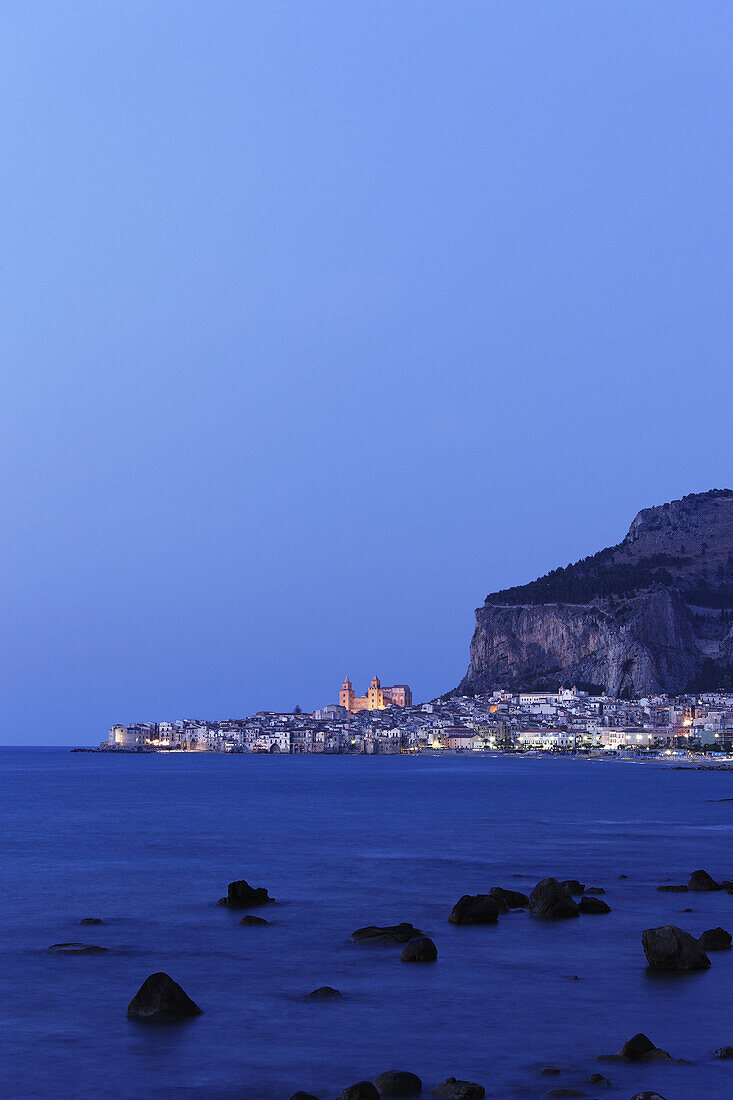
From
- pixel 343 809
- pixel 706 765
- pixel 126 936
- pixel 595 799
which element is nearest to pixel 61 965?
pixel 126 936

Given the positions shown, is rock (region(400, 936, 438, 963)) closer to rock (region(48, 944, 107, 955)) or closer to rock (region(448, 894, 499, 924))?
rock (region(448, 894, 499, 924))

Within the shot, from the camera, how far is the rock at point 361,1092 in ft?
56.5

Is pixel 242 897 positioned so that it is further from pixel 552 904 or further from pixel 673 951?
pixel 673 951

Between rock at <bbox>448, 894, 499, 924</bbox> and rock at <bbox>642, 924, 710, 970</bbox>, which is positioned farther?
rock at <bbox>448, 894, 499, 924</bbox>

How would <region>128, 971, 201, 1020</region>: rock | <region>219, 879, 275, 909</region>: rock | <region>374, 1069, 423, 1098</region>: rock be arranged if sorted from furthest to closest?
<region>219, 879, 275, 909</region>: rock < <region>128, 971, 201, 1020</region>: rock < <region>374, 1069, 423, 1098</region>: rock

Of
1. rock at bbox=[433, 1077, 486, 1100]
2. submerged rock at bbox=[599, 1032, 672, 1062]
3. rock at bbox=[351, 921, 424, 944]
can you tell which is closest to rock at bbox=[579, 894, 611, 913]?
rock at bbox=[351, 921, 424, 944]

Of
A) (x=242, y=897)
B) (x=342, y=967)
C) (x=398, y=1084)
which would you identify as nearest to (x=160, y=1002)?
(x=342, y=967)

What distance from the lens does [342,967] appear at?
90.9 feet

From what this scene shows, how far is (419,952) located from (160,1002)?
6913 mm

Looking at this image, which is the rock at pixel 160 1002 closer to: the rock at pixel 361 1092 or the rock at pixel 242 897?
the rock at pixel 361 1092

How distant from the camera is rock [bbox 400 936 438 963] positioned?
92.0ft

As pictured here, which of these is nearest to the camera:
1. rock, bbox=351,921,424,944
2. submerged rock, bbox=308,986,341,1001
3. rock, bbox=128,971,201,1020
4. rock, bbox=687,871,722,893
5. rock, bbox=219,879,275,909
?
rock, bbox=128,971,201,1020

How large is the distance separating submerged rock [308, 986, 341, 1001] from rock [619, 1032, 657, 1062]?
633 cm

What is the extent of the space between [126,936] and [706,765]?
143025 mm
